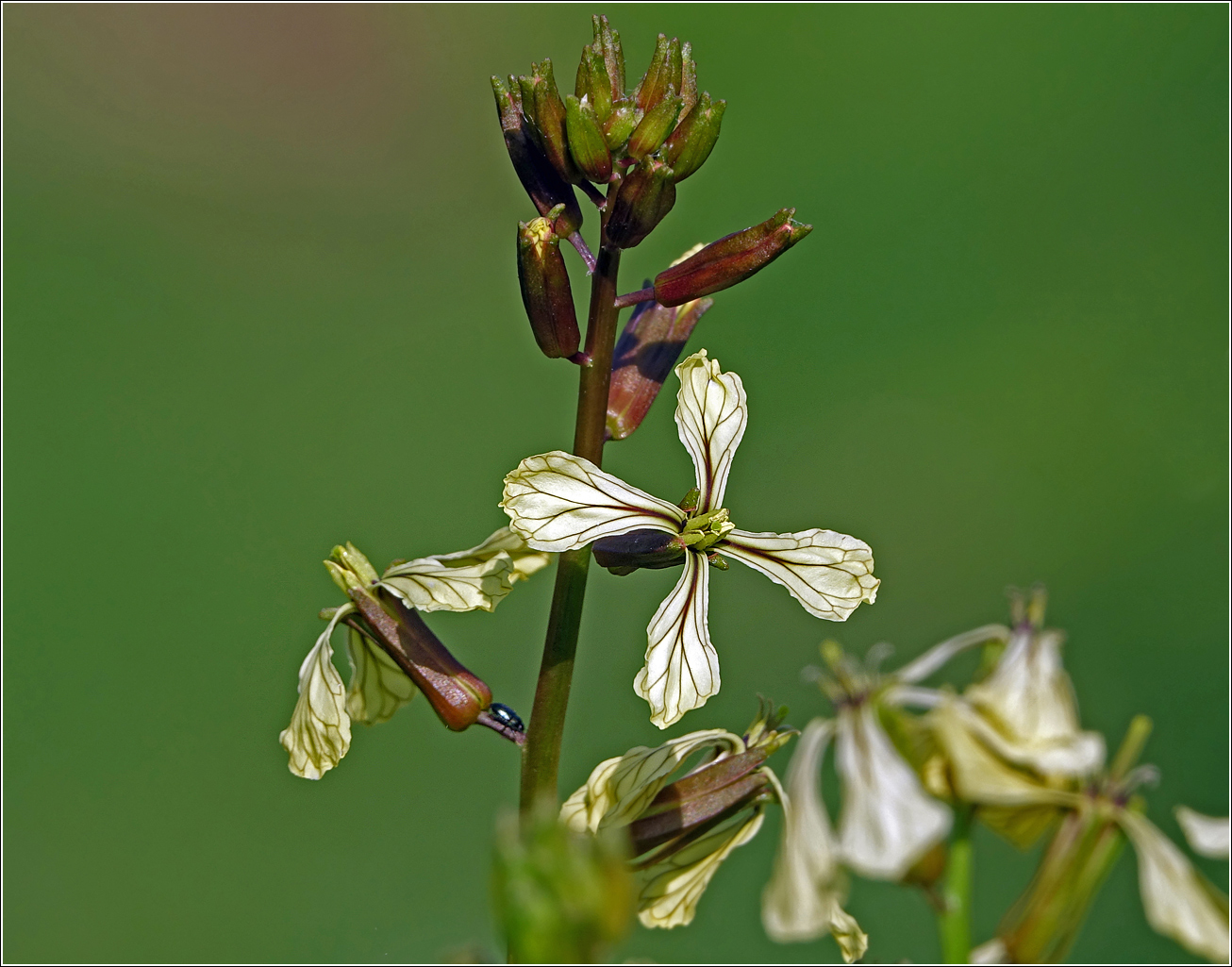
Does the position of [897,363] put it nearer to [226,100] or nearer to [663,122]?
[663,122]

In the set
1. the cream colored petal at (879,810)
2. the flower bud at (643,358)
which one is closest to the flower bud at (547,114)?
the flower bud at (643,358)

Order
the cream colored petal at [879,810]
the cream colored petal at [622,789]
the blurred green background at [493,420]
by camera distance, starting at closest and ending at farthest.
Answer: the cream colored petal at [879,810], the cream colored petal at [622,789], the blurred green background at [493,420]

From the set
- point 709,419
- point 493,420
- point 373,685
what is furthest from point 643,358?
point 493,420

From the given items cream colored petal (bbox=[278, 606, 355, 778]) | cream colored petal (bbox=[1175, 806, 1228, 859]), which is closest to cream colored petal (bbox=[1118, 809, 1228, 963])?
cream colored petal (bbox=[1175, 806, 1228, 859])

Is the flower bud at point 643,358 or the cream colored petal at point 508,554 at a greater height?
the flower bud at point 643,358

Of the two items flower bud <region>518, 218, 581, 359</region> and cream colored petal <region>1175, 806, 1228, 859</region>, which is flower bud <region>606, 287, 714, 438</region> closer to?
flower bud <region>518, 218, 581, 359</region>

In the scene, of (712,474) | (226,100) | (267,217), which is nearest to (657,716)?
(712,474)

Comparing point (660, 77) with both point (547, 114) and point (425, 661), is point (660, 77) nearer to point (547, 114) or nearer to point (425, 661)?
point (547, 114)

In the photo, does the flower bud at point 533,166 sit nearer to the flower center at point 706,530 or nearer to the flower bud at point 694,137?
the flower bud at point 694,137
